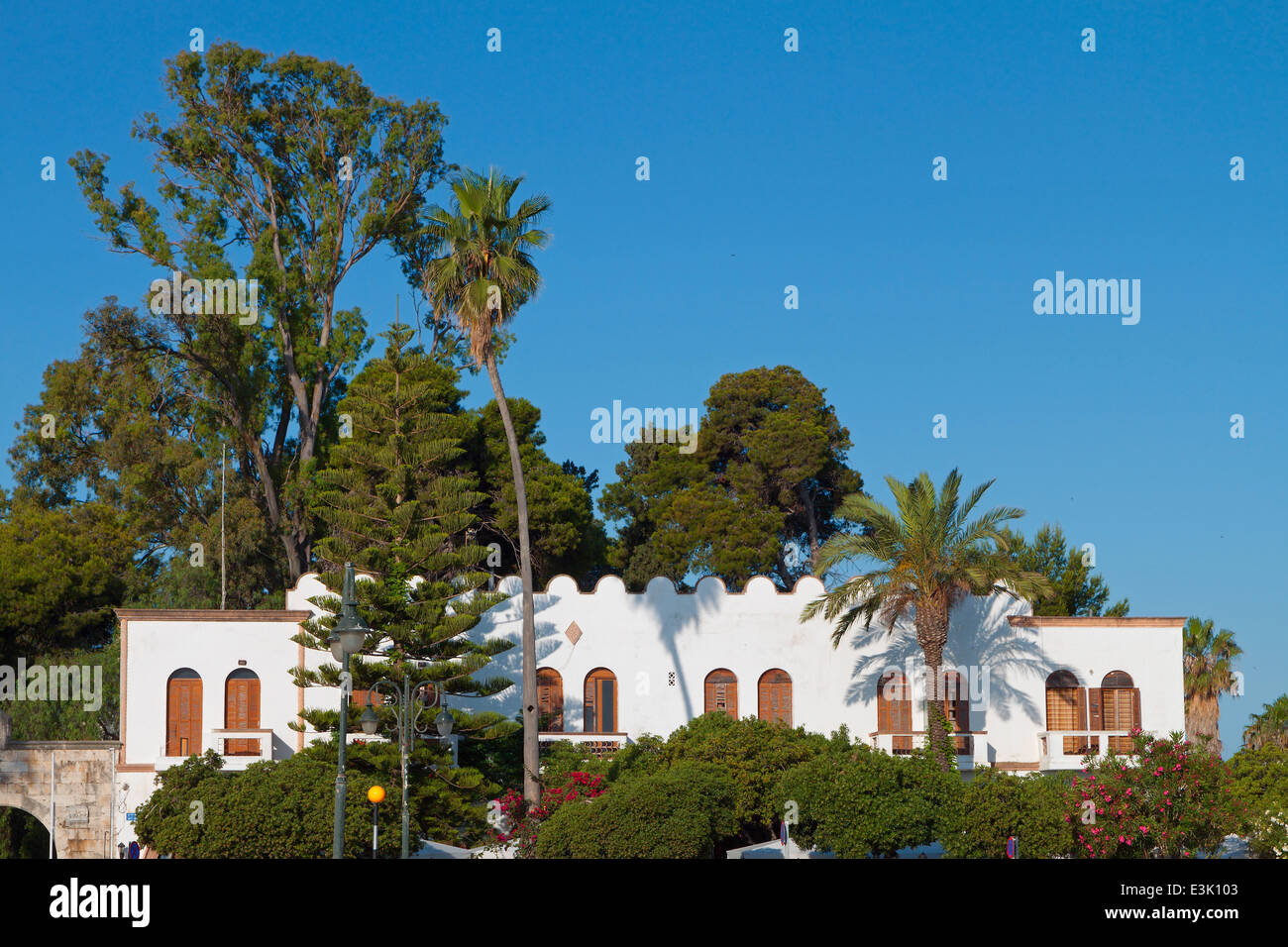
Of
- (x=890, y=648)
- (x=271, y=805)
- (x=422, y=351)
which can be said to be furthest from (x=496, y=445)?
(x=271, y=805)

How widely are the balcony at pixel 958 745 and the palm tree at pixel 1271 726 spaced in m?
7.77

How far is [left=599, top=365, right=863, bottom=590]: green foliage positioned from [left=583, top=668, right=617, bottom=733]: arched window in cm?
1236

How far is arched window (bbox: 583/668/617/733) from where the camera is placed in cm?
3030

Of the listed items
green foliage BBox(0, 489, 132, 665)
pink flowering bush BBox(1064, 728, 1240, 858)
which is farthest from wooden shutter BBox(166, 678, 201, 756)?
pink flowering bush BBox(1064, 728, 1240, 858)

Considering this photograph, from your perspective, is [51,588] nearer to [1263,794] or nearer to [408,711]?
[408,711]

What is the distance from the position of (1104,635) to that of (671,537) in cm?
1589

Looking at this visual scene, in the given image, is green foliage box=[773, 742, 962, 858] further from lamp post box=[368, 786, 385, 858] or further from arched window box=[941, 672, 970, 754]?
arched window box=[941, 672, 970, 754]

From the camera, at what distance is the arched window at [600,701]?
30303 mm

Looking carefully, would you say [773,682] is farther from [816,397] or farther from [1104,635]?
A: [816,397]

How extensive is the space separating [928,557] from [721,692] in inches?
217

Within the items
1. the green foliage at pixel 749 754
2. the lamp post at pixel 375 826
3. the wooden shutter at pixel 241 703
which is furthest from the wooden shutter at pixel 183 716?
the green foliage at pixel 749 754

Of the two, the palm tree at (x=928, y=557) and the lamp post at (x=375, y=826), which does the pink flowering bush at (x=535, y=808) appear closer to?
the lamp post at (x=375, y=826)
